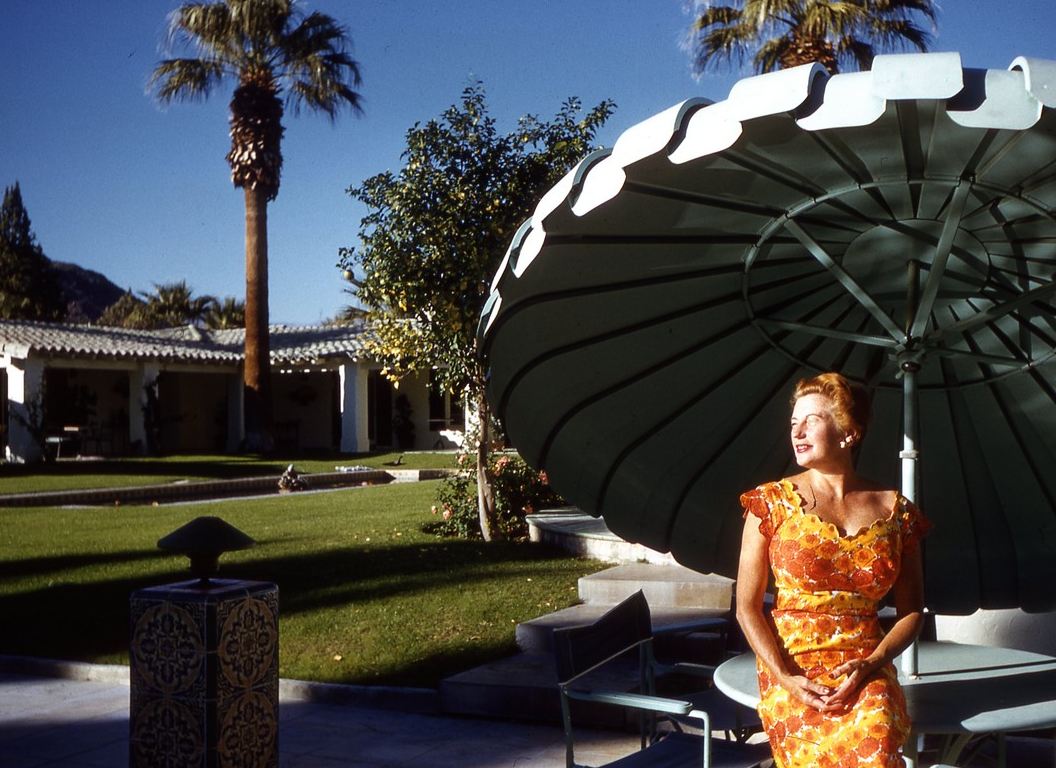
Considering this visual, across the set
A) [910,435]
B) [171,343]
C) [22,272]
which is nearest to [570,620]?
[910,435]

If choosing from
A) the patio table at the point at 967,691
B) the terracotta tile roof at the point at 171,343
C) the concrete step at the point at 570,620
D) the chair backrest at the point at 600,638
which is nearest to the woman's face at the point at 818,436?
the patio table at the point at 967,691

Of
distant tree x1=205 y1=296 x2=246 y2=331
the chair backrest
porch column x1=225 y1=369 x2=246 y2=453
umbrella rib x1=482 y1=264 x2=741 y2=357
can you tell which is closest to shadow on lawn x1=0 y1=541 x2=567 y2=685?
the chair backrest

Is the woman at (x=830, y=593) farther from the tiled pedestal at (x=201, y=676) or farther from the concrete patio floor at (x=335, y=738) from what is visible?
the concrete patio floor at (x=335, y=738)

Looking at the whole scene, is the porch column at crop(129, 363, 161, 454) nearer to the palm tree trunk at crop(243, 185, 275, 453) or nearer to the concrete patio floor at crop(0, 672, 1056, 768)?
the palm tree trunk at crop(243, 185, 275, 453)

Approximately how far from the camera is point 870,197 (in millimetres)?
3463

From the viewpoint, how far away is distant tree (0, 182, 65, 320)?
54.7 m

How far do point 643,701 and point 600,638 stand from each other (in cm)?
A: 58

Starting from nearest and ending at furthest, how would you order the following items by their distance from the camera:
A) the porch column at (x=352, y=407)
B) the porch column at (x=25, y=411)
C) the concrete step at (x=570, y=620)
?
the concrete step at (x=570, y=620), the porch column at (x=25, y=411), the porch column at (x=352, y=407)

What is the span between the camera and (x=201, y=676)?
15.3 ft

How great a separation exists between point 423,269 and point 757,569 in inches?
327

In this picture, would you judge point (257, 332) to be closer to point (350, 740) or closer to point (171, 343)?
point (171, 343)

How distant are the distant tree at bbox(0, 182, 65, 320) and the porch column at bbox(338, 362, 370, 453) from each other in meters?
27.7

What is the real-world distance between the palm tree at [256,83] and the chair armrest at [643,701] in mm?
27891

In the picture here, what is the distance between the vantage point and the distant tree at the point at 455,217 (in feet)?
36.1
